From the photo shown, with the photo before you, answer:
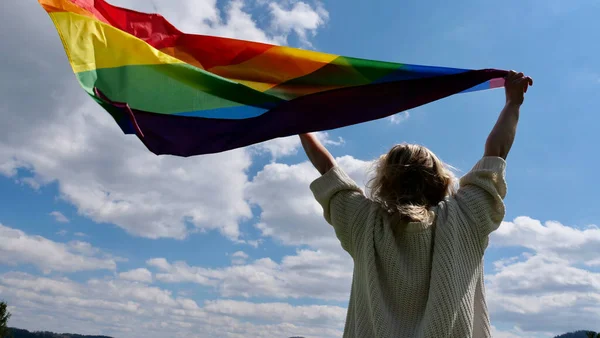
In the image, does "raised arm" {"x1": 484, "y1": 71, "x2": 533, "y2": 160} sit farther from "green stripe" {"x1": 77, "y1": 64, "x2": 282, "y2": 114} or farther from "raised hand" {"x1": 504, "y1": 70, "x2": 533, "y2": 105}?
"green stripe" {"x1": 77, "y1": 64, "x2": 282, "y2": 114}

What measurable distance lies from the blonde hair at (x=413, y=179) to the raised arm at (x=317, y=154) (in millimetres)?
469

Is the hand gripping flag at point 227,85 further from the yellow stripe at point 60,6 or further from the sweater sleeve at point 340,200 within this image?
the sweater sleeve at point 340,200

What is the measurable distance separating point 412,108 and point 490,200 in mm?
1822

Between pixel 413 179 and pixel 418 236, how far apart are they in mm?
443

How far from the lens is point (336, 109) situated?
5051 mm

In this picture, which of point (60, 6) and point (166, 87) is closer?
point (166, 87)

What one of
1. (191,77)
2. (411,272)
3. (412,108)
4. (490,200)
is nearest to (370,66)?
(412,108)

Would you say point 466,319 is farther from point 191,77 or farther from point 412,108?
point 191,77

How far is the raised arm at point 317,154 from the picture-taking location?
3.93m

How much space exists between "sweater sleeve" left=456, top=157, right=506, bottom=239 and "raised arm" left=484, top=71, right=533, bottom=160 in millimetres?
119

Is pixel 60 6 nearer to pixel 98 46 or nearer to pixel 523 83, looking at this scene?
pixel 98 46

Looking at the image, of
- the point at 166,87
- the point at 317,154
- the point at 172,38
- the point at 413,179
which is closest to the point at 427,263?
the point at 413,179

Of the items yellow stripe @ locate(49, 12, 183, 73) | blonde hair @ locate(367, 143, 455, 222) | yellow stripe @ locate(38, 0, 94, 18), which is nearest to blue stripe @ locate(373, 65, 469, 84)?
blonde hair @ locate(367, 143, 455, 222)

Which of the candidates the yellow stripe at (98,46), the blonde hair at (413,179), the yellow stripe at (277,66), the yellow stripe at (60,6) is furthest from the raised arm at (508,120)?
the yellow stripe at (60,6)
